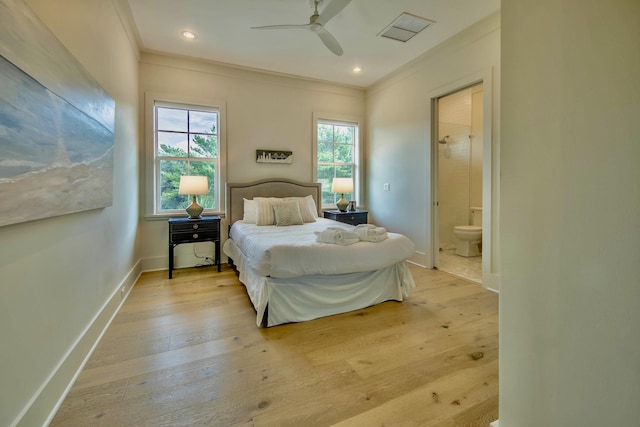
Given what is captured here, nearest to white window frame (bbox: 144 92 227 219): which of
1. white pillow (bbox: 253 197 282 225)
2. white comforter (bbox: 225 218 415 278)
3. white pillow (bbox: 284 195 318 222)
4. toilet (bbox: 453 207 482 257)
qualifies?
white pillow (bbox: 253 197 282 225)

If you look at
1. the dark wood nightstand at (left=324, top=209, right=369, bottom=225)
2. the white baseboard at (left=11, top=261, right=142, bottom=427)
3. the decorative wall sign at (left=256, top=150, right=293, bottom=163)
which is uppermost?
the decorative wall sign at (left=256, top=150, right=293, bottom=163)

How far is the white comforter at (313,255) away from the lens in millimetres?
2135

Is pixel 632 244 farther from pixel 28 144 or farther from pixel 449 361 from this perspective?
pixel 28 144

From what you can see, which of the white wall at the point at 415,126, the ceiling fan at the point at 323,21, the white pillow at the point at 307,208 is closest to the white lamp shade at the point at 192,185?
the white pillow at the point at 307,208

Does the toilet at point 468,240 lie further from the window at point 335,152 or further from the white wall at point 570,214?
the white wall at point 570,214

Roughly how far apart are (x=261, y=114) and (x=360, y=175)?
6.81 ft

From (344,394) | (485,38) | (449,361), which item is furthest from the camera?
(485,38)

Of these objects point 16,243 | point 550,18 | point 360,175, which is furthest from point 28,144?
point 360,175

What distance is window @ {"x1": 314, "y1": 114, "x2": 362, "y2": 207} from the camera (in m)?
4.85

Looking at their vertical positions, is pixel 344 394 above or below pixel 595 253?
below

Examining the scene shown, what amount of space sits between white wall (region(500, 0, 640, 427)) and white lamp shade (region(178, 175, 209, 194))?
3440mm

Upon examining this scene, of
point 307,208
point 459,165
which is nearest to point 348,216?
point 307,208

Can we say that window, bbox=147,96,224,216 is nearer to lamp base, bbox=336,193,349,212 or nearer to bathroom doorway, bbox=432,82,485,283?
lamp base, bbox=336,193,349,212

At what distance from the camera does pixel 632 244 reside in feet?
2.45
